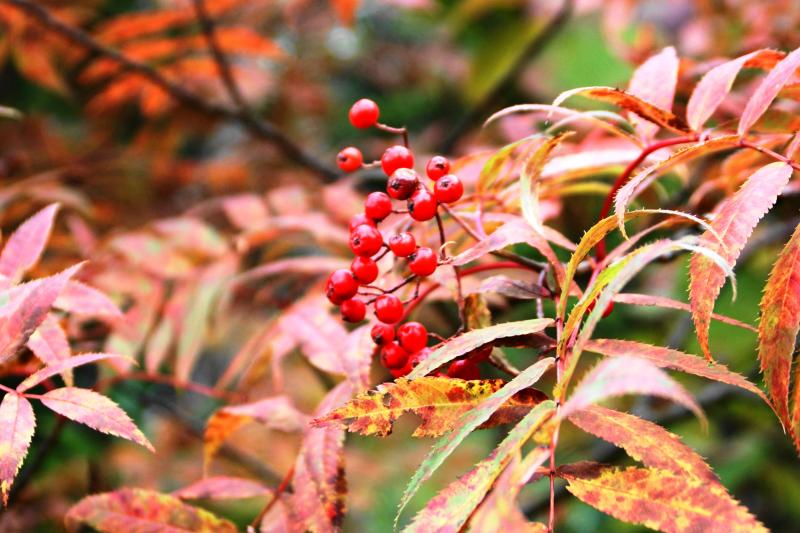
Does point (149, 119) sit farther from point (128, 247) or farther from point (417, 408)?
point (417, 408)

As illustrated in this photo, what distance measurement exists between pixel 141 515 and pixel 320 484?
0.54 feet

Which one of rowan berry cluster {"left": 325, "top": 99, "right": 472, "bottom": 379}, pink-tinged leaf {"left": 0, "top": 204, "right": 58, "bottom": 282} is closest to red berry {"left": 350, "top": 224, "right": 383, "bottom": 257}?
rowan berry cluster {"left": 325, "top": 99, "right": 472, "bottom": 379}

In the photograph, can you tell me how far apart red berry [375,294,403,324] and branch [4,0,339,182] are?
32.7 inches

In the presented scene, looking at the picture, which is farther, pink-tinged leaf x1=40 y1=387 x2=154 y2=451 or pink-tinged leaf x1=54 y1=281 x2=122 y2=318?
pink-tinged leaf x1=54 y1=281 x2=122 y2=318

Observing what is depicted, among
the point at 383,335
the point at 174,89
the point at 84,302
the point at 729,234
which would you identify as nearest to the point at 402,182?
the point at 383,335

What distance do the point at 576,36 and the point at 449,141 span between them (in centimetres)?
90

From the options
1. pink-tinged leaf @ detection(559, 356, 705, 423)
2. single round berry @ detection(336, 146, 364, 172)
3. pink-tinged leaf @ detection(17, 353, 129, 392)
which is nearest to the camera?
pink-tinged leaf @ detection(559, 356, 705, 423)

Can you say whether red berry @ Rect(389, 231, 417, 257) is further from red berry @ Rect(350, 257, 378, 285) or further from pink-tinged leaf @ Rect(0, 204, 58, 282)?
pink-tinged leaf @ Rect(0, 204, 58, 282)

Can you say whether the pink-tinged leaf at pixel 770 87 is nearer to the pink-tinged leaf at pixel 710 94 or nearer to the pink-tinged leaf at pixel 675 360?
the pink-tinged leaf at pixel 710 94

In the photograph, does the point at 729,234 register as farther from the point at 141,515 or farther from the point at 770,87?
the point at 141,515

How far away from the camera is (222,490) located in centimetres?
67

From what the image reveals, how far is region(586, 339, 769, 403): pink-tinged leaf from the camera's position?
1.39ft

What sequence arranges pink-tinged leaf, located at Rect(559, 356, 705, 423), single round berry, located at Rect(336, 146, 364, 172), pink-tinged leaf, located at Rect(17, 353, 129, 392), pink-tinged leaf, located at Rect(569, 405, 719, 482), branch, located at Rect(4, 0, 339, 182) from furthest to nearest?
branch, located at Rect(4, 0, 339, 182), single round berry, located at Rect(336, 146, 364, 172), pink-tinged leaf, located at Rect(17, 353, 129, 392), pink-tinged leaf, located at Rect(569, 405, 719, 482), pink-tinged leaf, located at Rect(559, 356, 705, 423)

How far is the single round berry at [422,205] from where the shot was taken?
53 cm
